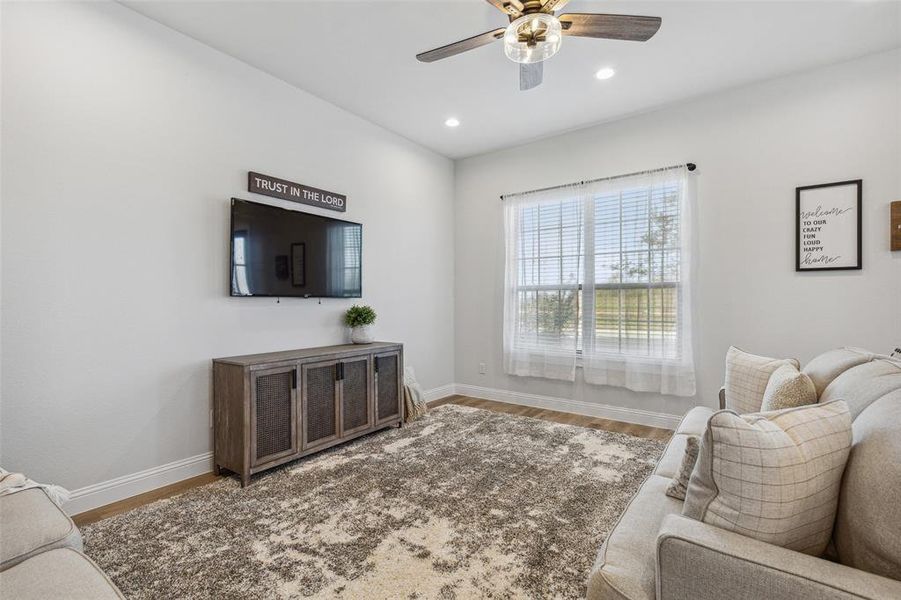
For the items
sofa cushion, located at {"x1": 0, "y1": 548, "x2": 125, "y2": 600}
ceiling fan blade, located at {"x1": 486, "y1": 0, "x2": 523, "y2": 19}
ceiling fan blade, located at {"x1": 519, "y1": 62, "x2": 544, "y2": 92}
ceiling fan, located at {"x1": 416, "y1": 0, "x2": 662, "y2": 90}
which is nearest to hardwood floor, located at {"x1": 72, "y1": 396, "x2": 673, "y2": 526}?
sofa cushion, located at {"x1": 0, "y1": 548, "x2": 125, "y2": 600}

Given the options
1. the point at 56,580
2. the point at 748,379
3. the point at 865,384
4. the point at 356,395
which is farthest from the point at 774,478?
the point at 356,395

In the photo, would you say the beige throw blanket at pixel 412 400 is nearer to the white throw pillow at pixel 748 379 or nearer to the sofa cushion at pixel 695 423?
the sofa cushion at pixel 695 423

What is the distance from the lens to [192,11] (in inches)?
99.0

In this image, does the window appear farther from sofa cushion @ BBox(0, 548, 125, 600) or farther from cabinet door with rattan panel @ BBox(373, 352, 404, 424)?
sofa cushion @ BBox(0, 548, 125, 600)

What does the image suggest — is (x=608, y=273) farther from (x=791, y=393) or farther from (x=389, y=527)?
(x=389, y=527)

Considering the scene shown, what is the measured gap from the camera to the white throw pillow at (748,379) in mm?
1959

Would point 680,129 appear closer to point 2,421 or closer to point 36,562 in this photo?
point 36,562

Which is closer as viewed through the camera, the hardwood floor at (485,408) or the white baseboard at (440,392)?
the hardwood floor at (485,408)

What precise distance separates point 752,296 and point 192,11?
4.41 m

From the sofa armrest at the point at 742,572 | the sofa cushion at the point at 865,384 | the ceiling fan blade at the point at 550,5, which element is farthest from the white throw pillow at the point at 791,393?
the ceiling fan blade at the point at 550,5

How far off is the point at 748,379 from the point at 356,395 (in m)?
2.54

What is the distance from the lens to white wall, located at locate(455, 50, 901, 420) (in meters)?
2.94

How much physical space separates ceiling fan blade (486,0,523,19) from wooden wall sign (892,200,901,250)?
2921mm

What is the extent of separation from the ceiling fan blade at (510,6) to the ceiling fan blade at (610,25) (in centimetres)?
20
